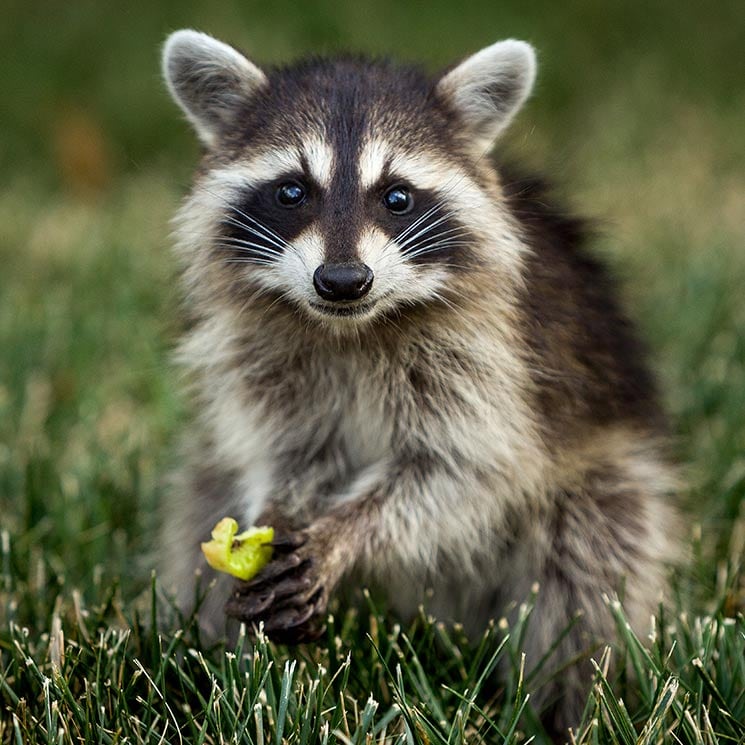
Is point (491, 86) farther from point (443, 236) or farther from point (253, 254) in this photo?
point (253, 254)

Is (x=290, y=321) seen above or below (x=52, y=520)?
above

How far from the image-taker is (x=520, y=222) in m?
3.33

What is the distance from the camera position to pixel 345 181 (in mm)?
3002

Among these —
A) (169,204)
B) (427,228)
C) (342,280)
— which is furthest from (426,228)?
(169,204)

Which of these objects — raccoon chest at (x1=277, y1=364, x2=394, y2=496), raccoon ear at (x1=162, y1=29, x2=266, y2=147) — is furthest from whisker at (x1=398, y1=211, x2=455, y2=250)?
raccoon ear at (x1=162, y1=29, x2=266, y2=147)

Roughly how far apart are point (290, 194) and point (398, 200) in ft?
1.00

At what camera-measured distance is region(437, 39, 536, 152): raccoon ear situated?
3.33 m

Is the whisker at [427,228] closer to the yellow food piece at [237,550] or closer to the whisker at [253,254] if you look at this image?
the whisker at [253,254]

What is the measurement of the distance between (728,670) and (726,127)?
272 inches

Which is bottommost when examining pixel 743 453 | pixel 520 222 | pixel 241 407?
pixel 743 453

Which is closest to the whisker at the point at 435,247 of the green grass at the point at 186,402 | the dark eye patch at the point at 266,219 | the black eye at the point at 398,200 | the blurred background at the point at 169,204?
the black eye at the point at 398,200

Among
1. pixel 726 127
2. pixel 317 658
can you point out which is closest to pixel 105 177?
pixel 726 127

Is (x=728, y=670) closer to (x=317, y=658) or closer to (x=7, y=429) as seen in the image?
(x=317, y=658)

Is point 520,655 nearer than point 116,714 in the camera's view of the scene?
No
